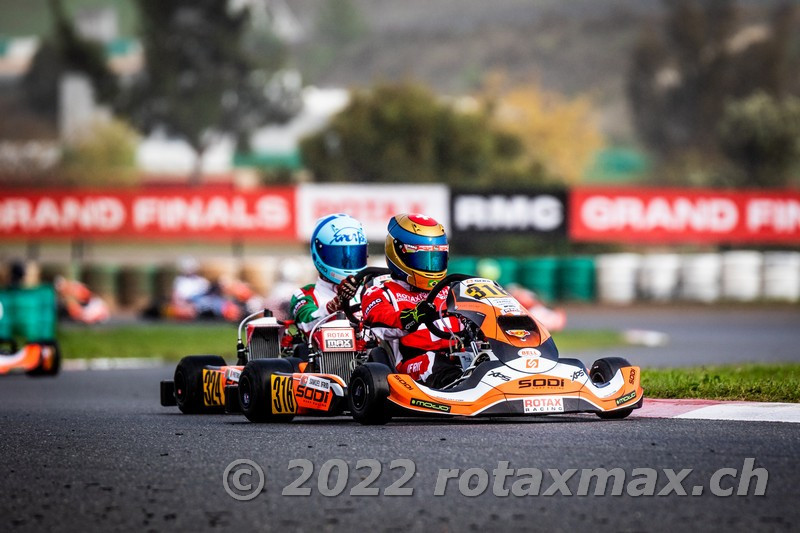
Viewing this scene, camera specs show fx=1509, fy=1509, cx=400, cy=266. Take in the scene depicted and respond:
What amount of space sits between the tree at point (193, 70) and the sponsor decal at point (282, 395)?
2937 inches

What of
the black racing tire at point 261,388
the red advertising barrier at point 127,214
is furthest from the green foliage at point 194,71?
the black racing tire at point 261,388

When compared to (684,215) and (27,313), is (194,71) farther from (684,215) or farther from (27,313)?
(27,313)

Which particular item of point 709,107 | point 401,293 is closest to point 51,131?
point 709,107

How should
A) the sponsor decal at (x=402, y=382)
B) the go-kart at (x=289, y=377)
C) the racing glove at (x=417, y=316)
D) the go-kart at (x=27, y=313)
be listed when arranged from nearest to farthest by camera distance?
1. the sponsor decal at (x=402, y=382)
2. the racing glove at (x=417, y=316)
3. the go-kart at (x=289, y=377)
4. the go-kart at (x=27, y=313)

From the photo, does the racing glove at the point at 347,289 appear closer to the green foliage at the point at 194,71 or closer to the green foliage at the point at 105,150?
the green foliage at the point at 105,150

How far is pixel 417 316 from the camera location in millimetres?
9211

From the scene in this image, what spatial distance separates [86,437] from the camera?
866 centimetres

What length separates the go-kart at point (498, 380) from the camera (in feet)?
28.5

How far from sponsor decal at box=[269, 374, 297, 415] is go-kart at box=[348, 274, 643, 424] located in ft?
2.10

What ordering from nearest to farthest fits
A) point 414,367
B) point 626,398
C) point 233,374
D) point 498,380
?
point 498,380
point 626,398
point 414,367
point 233,374

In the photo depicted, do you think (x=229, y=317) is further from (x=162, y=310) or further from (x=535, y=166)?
(x=535, y=166)

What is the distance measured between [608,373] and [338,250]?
2.57m

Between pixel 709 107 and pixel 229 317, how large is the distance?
258 ft

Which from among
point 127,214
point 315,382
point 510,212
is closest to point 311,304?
point 315,382
